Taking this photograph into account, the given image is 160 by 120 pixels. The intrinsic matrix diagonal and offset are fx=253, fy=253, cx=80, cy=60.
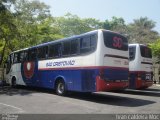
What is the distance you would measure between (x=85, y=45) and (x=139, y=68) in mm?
4676

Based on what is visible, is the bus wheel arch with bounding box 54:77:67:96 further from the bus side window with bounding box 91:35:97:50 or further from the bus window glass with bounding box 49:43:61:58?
the bus side window with bounding box 91:35:97:50

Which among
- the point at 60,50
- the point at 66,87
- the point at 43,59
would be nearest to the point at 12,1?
the point at 43,59

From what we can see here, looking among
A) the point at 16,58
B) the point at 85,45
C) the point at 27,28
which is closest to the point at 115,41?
the point at 85,45

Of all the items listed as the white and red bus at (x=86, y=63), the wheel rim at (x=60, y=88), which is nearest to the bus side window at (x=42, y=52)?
the white and red bus at (x=86, y=63)

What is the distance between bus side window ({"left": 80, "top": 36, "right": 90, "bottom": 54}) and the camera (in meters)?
12.7

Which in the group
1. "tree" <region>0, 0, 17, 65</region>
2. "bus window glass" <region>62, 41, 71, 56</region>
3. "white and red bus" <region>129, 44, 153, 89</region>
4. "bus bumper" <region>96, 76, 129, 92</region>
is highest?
"tree" <region>0, 0, 17, 65</region>

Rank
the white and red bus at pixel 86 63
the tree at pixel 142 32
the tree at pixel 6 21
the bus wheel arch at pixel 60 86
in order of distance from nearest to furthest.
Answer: the white and red bus at pixel 86 63, the bus wheel arch at pixel 60 86, the tree at pixel 6 21, the tree at pixel 142 32

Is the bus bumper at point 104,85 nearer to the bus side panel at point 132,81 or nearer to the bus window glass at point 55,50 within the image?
the bus side panel at point 132,81

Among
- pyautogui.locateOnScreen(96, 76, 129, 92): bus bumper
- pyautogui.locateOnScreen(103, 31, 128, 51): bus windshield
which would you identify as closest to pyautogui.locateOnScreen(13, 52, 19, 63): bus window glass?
pyautogui.locateOnScreen(103, 31, 128, 51): bus windshield

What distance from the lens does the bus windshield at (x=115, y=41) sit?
40.2ft

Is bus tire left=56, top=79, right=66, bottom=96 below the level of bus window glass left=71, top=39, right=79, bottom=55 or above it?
below

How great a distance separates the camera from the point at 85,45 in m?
12.9

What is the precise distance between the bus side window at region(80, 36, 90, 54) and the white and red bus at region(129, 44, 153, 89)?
4448mm

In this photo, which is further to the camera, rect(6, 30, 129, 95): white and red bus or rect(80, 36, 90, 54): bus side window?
rect(80, 36, 90, 54): bus side window
